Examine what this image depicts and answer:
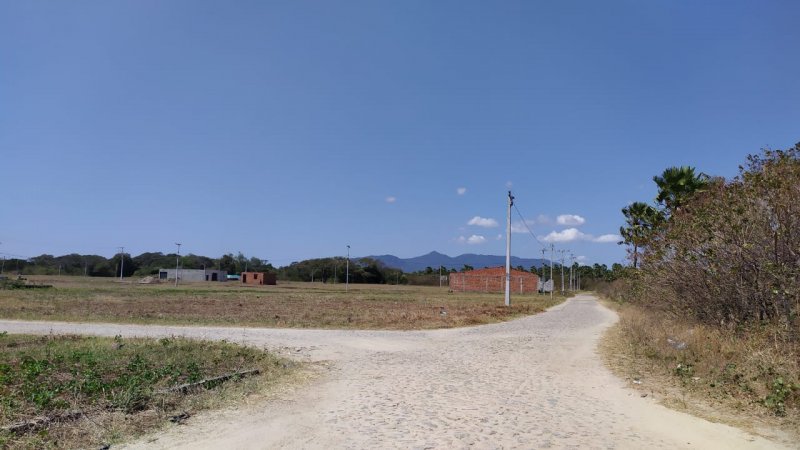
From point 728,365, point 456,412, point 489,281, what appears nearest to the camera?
point 456,412

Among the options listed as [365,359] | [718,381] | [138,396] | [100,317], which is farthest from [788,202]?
[100,317]

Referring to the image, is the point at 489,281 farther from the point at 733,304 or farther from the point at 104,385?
the point at 104,385

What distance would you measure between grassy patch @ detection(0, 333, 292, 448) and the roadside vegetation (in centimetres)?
753

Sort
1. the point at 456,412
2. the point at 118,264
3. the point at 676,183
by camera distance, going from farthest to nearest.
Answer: the point at 118,264, the point at 676,183, the point at 456,412

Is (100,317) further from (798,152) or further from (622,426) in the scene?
(798,152)

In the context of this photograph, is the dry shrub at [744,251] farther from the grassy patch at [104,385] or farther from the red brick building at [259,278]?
the red brick building at [259,278]

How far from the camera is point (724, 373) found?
9.13m

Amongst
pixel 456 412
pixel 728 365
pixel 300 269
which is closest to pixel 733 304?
pixel 728 365

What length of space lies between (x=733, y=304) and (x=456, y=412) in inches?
323

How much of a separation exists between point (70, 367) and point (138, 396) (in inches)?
105

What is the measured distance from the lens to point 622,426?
686cm

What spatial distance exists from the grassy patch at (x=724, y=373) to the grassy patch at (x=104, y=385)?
710 centimetres

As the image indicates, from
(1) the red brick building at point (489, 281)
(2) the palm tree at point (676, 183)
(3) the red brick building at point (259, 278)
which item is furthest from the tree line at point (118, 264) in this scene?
(2) the palm tree at point (676, 183)

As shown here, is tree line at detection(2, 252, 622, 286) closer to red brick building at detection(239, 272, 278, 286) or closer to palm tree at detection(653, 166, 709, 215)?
red brick building at detection(239, 272, 278, 286)
